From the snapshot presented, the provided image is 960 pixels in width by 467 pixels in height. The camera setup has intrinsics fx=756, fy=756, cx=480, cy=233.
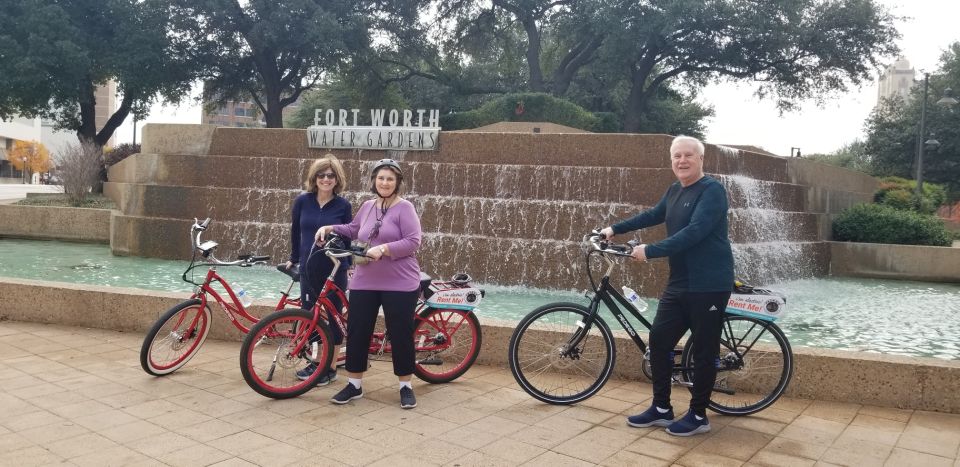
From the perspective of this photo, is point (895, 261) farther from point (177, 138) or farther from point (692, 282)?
point (177, 138)

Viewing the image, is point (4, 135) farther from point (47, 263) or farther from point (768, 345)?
point (768, 345)

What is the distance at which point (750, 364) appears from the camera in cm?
545

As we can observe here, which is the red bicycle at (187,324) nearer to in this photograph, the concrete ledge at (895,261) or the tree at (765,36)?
the concrete ledge at (895,261)

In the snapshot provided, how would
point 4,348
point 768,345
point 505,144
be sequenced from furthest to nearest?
1. point 505,144
2. point 4,348
3. point 768,345

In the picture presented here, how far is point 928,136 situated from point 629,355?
4155 cm

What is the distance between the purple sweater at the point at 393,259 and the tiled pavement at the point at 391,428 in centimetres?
85

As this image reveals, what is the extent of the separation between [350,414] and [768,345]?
9.71 feet

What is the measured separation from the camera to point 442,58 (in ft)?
137

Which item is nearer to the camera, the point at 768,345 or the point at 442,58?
the point at 768,345

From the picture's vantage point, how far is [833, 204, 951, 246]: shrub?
61.3ft

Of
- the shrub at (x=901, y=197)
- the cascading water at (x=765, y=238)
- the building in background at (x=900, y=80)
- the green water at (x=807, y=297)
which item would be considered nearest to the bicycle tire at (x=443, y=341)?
the green water at (x=807, y=297)

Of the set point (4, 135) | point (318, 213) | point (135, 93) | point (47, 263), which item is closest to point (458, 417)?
point (318, 213)

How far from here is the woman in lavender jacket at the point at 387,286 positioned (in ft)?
16.9

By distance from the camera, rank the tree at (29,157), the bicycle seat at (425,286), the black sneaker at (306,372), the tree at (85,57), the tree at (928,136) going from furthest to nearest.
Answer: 1. the tree at (29,157)
2. the tree at (928,136)
3. the tree at (85,57)
4. the bicycle seat at (425,286)
5. the black sneaker at (306,372)
